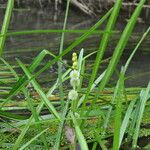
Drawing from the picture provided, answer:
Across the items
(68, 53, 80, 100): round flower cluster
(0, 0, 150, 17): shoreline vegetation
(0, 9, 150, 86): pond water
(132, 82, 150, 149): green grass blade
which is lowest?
(0, 9, 150, 86): pond water

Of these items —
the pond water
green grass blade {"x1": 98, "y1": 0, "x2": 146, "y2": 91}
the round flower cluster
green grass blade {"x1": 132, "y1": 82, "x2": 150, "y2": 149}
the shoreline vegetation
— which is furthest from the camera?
the shoreline vegetation

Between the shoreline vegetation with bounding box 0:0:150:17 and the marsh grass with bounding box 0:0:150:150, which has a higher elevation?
the marsh grass with bounding box 0:0:150:150

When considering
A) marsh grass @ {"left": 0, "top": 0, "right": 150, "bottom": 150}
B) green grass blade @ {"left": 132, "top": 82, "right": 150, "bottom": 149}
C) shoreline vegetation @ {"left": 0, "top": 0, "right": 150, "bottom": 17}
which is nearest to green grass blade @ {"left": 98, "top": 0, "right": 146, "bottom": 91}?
marsh grass @ {"left": 0, "top": 0, "right": 150, "bottom": 150}

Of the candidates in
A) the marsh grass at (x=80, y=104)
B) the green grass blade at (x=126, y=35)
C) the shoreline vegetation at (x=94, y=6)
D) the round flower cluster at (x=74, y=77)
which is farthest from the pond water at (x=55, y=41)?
the round flower cluster at (x=74, y=77)

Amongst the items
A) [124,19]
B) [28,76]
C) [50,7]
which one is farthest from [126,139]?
[50,7]

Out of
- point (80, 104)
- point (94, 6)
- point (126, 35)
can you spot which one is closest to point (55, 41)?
point (94, 6)

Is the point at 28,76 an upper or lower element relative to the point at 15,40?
upper

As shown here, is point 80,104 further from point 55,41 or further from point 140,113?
point 55,41

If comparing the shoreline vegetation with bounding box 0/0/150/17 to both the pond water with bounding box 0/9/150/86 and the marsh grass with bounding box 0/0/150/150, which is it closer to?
the pond water with bounding box 0/9/150/86

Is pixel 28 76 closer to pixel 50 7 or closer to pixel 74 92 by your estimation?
pixel 74 92
